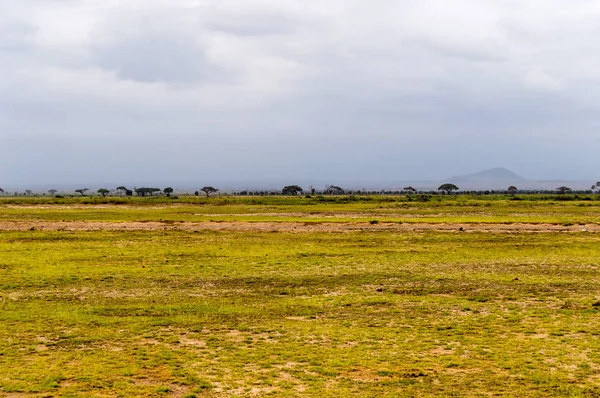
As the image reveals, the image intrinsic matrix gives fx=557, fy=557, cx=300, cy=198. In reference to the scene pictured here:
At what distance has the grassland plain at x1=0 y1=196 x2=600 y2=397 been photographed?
1114 centimetres

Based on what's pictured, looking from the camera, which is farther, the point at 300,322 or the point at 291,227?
the point at 291,227

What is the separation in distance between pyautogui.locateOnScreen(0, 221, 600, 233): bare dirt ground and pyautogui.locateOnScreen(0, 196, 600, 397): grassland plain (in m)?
13.4

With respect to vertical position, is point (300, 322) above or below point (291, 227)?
below

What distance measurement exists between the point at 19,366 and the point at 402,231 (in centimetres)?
3574

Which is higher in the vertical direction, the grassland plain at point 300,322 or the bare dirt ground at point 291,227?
the bare dirt ground at point 291,227

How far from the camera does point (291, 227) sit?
49.1 m

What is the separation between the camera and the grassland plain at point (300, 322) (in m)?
11.1

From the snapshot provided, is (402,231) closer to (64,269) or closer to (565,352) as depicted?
(64,269)

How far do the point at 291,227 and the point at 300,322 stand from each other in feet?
109

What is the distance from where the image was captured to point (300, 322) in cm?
1591

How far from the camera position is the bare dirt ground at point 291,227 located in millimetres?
46219

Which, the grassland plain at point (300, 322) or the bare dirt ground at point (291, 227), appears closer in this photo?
the grassland plain at point (300, 322)

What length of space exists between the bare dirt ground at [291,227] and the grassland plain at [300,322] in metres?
13.4

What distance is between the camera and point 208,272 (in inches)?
981
